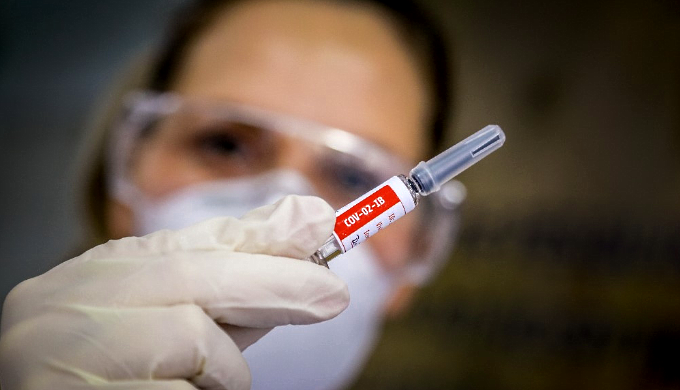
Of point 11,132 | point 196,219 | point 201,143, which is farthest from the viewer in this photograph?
point 11,132

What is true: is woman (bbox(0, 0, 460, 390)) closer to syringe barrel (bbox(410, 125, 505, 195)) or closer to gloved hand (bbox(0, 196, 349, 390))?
gloved hand (bbox(0, 196, 349, 390))

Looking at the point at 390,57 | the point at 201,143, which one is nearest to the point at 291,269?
the point at 201,143

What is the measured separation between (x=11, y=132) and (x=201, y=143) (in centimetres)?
66

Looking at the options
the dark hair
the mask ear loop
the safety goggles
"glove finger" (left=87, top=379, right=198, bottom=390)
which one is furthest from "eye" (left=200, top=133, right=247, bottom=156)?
"glove finger" (left=87, top=379, right=198, bottom=390)

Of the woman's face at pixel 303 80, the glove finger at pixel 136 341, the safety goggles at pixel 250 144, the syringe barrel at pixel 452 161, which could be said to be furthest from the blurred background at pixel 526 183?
the glove finger at pixel 136 341

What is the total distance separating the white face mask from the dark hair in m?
0.32

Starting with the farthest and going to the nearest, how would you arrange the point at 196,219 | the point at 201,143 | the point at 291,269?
the point at 201,143 < the point at 196,219 < the point at 291,269

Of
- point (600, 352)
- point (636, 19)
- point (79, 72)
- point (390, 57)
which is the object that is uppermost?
point (636, 19)

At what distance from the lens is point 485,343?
115cm

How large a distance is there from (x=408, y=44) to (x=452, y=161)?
61cm

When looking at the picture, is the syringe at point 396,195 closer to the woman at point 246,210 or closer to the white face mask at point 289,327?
the woman at point 246,210

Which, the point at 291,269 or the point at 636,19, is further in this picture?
the point at 636,19

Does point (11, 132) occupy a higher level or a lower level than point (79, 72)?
lower

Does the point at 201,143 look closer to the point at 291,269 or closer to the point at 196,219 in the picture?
the point at 196,219
